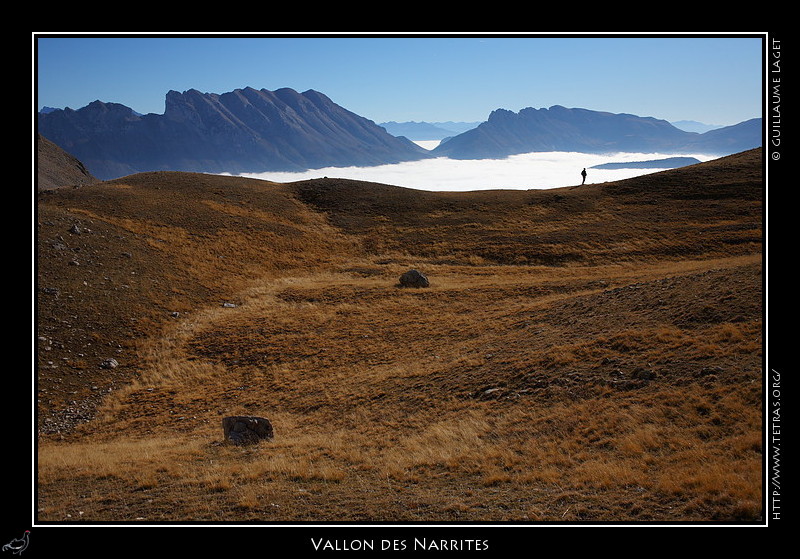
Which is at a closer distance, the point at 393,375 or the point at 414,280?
the point at 393,375

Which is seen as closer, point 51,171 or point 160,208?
point 160,208

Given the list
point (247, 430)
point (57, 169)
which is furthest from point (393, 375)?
point (57, 169)

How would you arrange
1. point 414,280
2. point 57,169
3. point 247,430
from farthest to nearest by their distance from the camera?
1. point 57,169
2. point 414,280
3. point 247,430

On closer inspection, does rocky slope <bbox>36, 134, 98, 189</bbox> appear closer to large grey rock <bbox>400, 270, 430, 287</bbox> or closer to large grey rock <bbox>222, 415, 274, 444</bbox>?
large grey rock <bbox>400, 270, 430, 287</bbox>

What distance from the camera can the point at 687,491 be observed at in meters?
8.61

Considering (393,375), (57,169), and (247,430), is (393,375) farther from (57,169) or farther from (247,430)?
(57,169)

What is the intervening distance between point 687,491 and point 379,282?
102ft

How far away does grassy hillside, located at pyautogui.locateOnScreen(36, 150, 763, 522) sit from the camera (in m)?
9.78

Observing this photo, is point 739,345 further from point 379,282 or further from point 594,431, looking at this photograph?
point 379,282

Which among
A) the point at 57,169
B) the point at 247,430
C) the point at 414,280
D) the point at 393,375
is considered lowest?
the point at 247,430

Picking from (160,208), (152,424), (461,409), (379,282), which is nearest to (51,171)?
(160,208)

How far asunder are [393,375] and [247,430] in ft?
22.1

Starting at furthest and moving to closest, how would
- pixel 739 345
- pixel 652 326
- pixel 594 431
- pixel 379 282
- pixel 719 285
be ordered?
pixel 379 282 < pixel 719 285 < pixel 652 326 < pixel 739 345 < pixel 594 431

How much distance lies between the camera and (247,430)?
49.2 ft
